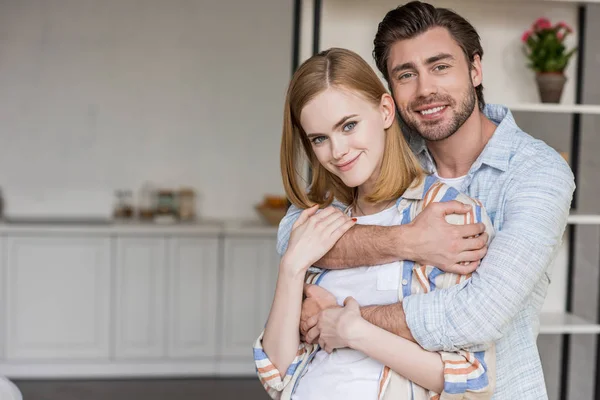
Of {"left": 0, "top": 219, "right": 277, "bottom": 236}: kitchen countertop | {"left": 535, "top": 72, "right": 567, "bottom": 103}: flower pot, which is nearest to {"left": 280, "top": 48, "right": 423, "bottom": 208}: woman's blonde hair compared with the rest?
{"left": 535, "top": 72, "right": 567, "bottom": 103}: flower pot

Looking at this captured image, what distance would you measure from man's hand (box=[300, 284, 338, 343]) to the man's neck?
579 mm

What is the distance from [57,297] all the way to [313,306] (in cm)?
379

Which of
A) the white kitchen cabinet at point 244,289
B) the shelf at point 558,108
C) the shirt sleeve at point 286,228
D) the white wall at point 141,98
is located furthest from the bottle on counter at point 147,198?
the shirt sleeve at point 286,228

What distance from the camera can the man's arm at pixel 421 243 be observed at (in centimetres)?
155

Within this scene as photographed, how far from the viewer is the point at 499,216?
1.80 m

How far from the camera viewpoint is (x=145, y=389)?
16.1 ft

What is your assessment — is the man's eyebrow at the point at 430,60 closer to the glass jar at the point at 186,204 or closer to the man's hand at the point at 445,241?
the man's hand at the point at 445,241

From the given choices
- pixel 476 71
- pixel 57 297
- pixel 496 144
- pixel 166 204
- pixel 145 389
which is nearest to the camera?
pixel 496 144

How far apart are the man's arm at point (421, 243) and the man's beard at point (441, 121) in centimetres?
40

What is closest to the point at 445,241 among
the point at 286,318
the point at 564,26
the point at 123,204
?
the point at 286,318

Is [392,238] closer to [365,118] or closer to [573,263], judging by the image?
[365,118]

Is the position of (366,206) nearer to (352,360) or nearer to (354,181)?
(354,181)

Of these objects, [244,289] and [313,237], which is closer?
[313,237]

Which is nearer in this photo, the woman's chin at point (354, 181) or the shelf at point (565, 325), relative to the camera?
the woman's chin at point (354, 181)
